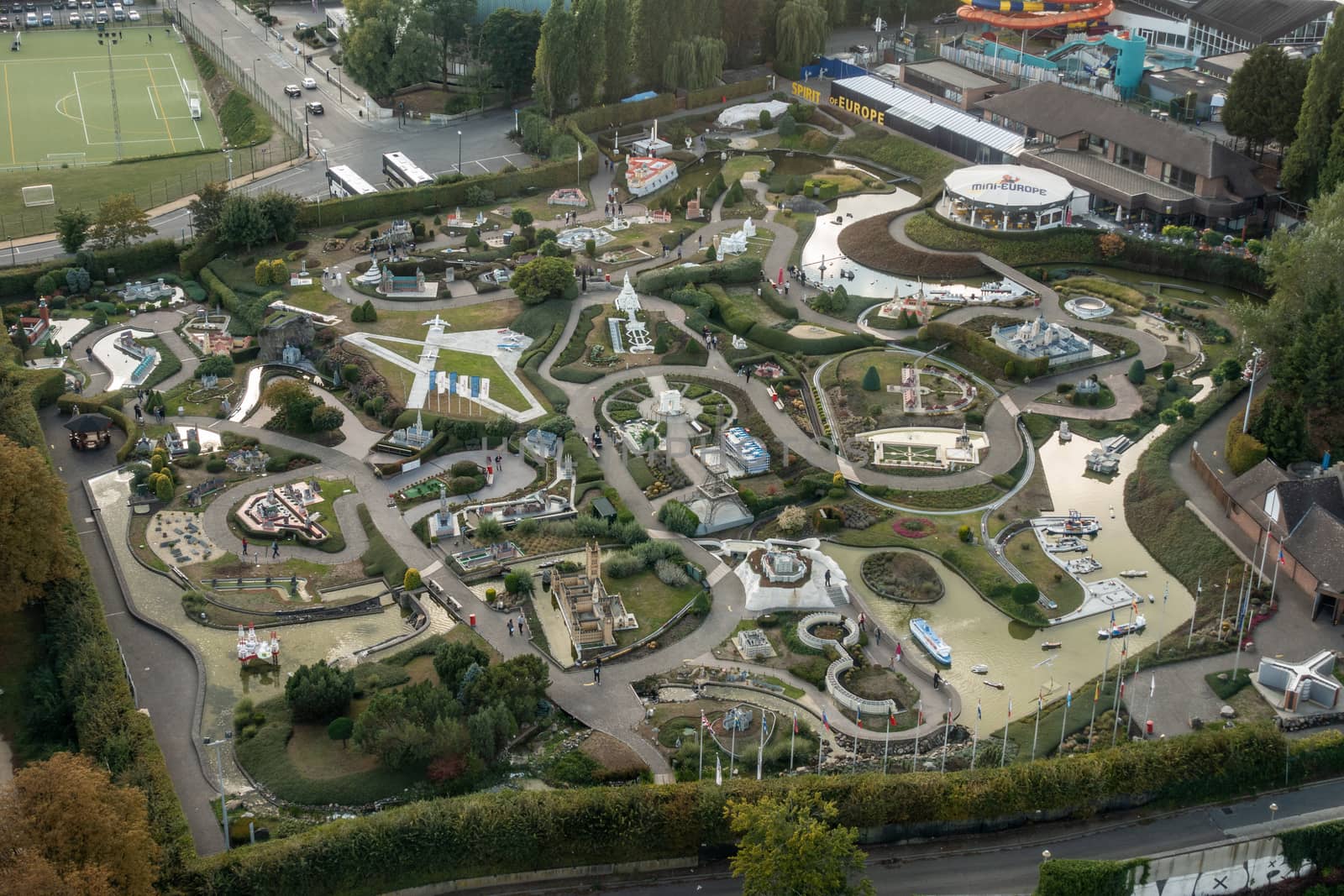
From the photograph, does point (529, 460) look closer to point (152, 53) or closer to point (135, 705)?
point (135, 705)

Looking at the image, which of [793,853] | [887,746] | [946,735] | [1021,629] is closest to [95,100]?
[1021,629]

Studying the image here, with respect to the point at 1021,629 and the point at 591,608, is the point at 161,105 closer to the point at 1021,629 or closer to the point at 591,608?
the point at 591,608

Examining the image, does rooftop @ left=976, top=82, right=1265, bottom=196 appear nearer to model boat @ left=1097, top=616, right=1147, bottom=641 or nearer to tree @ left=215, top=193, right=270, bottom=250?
model boat @ left=1097, top=616, right=1147, bottom=641

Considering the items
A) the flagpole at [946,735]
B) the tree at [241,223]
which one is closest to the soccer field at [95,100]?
the tree at [241,223]

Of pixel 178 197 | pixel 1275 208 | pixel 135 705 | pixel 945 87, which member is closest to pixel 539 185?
pixel 178 197

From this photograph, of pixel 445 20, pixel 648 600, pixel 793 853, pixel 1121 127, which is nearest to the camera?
pixel 793 853

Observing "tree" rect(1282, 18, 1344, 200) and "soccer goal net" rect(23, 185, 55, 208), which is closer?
"tree" rect(1282, 18, 1344, 200)

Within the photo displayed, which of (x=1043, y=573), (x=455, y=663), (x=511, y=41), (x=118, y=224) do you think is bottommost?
(x=1043, y=573)

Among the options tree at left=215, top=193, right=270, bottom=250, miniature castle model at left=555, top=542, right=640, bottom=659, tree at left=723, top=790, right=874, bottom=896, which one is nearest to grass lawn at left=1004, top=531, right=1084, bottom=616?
miniature castle model at left=555, top=542, right=640, bottom=659
